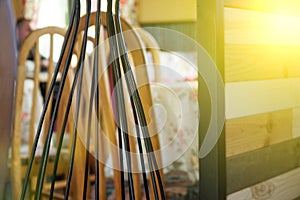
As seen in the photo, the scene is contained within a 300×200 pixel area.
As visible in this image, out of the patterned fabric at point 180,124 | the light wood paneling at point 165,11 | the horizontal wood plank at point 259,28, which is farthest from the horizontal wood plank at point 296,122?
the light wood paneling at point 165,11

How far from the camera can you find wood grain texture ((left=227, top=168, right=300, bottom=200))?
98 centimetres

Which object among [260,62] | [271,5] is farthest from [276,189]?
[271,5]

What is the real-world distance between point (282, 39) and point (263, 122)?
277 mm

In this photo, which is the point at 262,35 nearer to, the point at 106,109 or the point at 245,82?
the point at 245,82

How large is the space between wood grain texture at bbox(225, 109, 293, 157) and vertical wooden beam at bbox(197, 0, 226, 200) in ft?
0.20

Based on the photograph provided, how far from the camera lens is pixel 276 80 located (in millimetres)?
1106

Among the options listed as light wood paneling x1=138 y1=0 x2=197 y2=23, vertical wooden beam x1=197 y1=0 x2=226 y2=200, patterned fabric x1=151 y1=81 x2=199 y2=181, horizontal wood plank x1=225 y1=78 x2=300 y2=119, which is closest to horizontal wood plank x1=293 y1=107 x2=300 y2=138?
horizontal wood plank x1=225 y1=78 x2=300 y2=119

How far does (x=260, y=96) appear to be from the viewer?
103 centimetres

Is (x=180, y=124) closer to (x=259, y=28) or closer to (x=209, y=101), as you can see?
(x=259, y=28)

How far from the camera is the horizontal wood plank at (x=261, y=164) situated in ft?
3.03

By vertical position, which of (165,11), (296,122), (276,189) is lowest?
(276,189)

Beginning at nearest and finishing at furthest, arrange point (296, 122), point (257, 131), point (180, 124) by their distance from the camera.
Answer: point (257, 131), point (296, 122), point (180, 124)

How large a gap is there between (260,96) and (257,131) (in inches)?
3.8

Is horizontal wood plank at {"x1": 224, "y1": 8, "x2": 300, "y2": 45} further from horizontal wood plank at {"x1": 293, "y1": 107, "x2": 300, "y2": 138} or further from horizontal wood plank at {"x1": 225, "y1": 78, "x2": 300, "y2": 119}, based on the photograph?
horizontal wood plank at {"x1": 293, "y1": 107, "x2": 300, "y2": 138}
